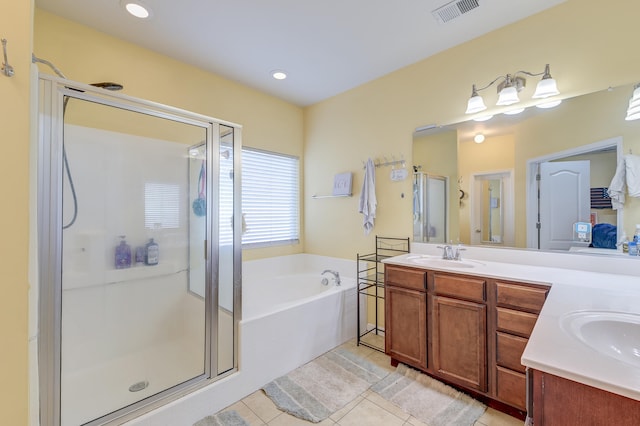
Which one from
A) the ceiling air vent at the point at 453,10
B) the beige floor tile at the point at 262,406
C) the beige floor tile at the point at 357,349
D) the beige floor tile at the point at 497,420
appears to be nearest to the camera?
the beige floor tile at the point at 497,420

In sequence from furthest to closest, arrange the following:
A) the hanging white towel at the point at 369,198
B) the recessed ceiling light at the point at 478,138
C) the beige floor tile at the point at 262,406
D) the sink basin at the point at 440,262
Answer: the hanging white towel at the point at 369,198, the recessed ceiling light at the point at 478,138, the sink basin at the point at 440,262, the beige floor tile at the point at 262,406

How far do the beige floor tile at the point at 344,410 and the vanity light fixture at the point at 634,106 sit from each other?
2.53m

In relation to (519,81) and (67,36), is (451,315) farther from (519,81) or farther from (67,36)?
(67,36)

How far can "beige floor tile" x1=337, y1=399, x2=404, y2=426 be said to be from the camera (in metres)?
1.71

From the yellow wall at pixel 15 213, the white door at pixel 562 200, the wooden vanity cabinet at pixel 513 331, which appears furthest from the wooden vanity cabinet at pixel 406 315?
the yellow wall at pixel 15 213

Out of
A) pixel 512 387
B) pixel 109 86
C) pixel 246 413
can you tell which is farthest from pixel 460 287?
pixel 109 86

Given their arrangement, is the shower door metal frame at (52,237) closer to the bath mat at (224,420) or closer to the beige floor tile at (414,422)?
the bath mat at (224,420)

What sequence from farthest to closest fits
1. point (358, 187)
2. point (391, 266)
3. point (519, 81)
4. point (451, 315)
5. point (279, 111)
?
point (279, 111), point (358, 187), point (391, 266), point (519, 81), point (451, 315)

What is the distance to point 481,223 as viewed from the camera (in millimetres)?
2281

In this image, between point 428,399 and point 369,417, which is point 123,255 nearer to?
point 369,417

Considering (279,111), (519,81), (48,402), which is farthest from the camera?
(279,111)

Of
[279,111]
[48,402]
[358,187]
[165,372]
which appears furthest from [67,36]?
[358,187]

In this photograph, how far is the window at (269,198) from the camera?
10.5ft

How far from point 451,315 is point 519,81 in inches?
72.0
